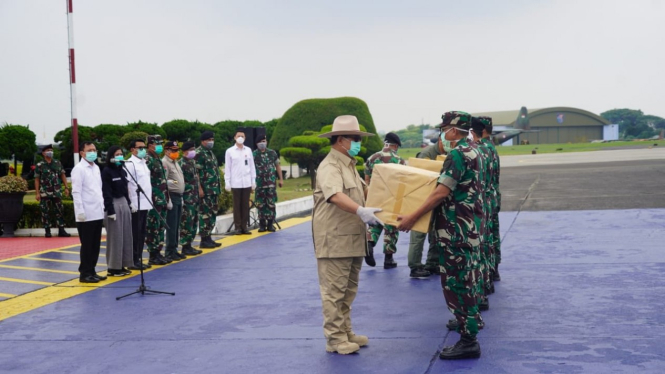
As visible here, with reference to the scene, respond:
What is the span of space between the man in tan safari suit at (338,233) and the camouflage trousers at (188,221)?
228 inches

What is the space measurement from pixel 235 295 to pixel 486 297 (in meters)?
2.87

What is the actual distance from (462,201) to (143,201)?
5.73 metres

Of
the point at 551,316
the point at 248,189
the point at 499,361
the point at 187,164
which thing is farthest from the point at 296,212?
the point at 499,361

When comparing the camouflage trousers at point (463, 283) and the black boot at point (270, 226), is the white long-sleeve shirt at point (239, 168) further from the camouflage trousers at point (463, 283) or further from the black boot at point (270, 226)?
the camouflage trousers at point (463, 283)

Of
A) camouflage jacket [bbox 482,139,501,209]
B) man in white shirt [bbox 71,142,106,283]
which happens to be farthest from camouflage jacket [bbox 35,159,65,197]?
camouflage jacket [bbox 482,139,501,209]

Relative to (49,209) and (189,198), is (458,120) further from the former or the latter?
(49,209)

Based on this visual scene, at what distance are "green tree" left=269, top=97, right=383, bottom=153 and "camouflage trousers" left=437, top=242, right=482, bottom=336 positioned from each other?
30.9 m

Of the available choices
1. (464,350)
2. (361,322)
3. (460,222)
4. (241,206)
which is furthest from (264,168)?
(464,350)

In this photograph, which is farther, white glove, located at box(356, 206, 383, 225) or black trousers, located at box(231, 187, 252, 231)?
black trousers, located at box(231, 187, 252, 231)

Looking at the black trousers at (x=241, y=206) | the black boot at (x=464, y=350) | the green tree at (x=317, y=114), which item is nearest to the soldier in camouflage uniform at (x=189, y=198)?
the black trousers at (x=241, y=206)

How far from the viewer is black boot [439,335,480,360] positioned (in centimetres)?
544

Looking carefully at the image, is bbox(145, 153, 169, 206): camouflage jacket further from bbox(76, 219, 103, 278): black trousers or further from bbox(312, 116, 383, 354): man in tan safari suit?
bbox(312, 116, 383, 354): man in tan safari suit

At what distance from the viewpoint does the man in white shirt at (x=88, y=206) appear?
906 cm

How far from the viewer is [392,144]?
9.39m
